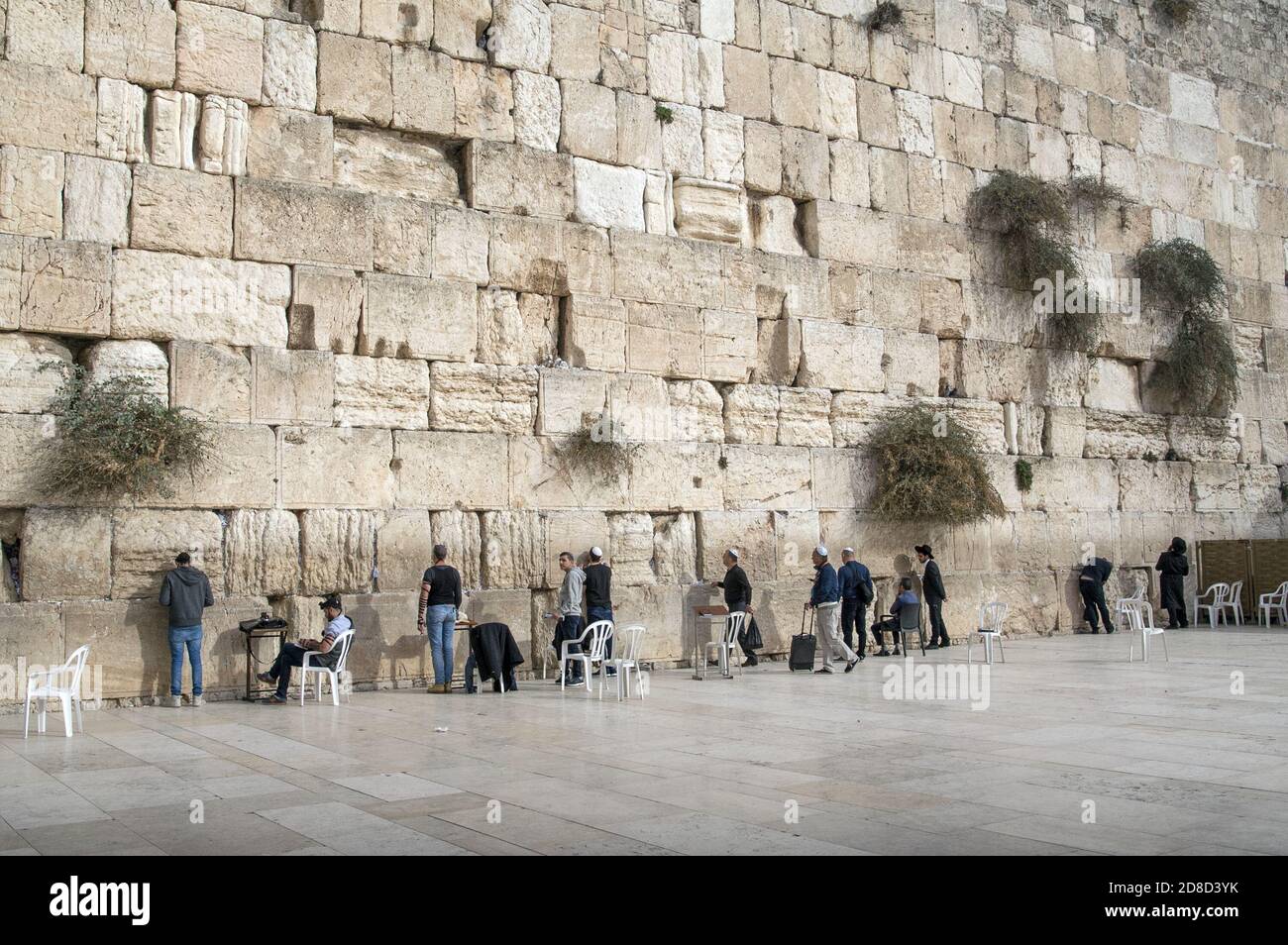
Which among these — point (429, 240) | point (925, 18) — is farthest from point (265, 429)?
point (925, 18)

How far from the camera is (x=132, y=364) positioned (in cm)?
965

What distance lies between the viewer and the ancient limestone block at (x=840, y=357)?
13242 millimetres

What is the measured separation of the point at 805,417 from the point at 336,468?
5.31m

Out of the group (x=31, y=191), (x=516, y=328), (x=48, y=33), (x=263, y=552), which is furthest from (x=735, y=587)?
(x=48, y=33)

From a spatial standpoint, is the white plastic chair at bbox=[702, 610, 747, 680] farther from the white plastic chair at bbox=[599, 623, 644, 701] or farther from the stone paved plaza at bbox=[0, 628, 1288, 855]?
the stone paved plaza at bbox=[0, 628, 1288, 855]

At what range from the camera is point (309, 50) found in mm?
10750

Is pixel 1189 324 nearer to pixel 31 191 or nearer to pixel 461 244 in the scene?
pixel 461 244

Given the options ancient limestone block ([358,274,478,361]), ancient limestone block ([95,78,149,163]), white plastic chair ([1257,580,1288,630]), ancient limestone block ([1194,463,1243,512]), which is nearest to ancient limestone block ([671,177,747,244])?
ancient limestone block ([358,274,478,361])

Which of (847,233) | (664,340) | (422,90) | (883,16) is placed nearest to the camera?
(422,90)

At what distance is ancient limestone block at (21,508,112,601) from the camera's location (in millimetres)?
9109

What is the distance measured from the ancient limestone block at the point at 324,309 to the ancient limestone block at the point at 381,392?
0.63ft

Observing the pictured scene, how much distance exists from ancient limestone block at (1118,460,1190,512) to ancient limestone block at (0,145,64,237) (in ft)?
42.3
